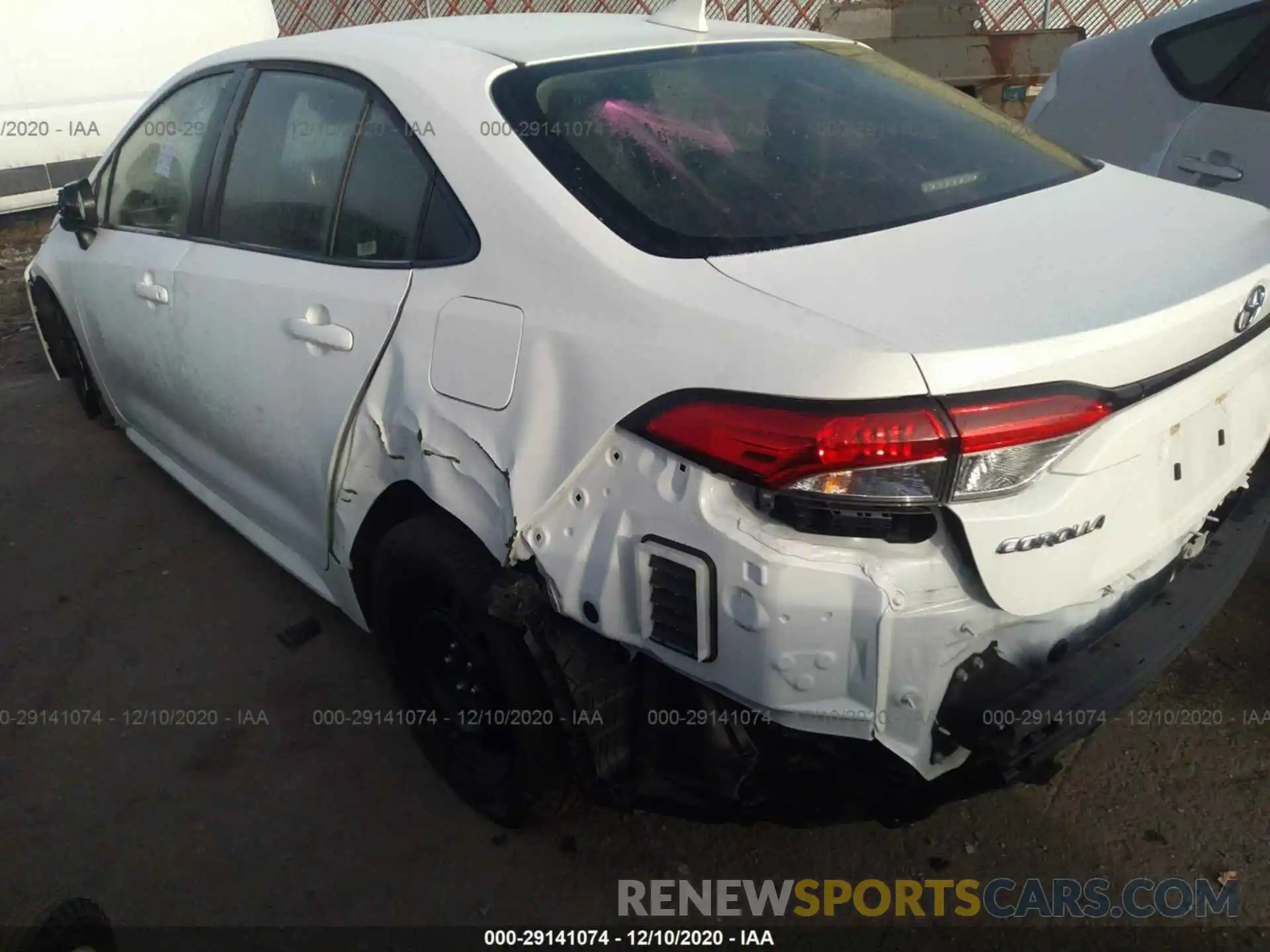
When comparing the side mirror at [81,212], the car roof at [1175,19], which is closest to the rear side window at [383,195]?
the side mirror at [81,212]

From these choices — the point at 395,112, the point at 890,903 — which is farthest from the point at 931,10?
the point at 890,903

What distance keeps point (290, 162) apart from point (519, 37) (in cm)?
67

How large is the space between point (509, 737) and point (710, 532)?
0.83 m

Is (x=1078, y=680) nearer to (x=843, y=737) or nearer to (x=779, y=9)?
(x=843, y=737)

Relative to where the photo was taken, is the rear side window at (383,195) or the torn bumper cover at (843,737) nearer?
the torn bumper cover at (843,737)

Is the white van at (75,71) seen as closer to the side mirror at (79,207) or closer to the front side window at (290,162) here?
the side mirror at (79,207)

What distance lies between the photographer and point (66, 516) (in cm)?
376

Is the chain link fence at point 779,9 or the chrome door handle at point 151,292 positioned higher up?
the chain link fence at point 779,9

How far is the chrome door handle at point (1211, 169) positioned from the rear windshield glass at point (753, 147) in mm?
1370

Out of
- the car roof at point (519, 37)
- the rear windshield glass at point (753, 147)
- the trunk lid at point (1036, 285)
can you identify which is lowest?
the trunk lid at point (1036, 285)

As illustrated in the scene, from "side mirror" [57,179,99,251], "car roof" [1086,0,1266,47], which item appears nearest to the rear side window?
"side mirror" [57,179,99,251]

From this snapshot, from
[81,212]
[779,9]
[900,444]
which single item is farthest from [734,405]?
[779,9]

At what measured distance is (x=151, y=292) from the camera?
2.99 meters

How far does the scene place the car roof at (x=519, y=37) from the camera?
7.30ft
